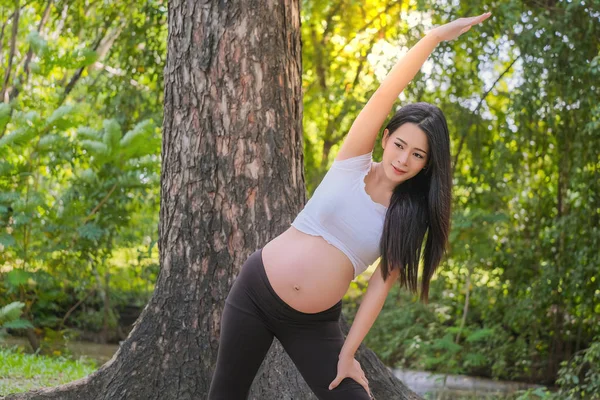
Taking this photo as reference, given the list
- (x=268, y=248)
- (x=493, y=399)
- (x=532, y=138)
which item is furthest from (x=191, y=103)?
(x=532, y=138)

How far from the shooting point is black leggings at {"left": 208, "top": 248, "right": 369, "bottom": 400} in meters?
2.59

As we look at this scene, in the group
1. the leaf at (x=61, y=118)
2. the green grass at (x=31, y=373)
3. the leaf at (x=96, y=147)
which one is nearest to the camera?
the green grass at (x=31, y=373)

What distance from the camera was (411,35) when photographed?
24.9 feet

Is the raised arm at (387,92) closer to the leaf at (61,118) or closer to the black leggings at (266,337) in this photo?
the black leggings at (266,337)

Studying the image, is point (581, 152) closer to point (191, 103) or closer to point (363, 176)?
point (191, 103)

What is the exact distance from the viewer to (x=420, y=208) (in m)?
2.60

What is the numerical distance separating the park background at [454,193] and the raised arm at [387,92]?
3.36 metres

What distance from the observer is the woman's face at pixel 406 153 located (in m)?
2.55

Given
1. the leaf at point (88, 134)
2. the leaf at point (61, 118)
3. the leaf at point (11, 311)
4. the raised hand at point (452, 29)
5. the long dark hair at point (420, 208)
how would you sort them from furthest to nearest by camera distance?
the leaf at point (88, 134)
the leaf at point (61, 118)
the leaf at point (11, 311)
the raised hand at point (452, 29)
the long dark hair at point (420, 208)

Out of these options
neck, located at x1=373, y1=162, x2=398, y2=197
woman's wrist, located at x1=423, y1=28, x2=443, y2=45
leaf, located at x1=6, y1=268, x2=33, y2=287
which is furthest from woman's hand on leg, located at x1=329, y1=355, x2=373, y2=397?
leaf, located at x1=6, y1=268, x2=33, y2=287

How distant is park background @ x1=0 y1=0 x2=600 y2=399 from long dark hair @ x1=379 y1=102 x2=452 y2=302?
3.36 metres

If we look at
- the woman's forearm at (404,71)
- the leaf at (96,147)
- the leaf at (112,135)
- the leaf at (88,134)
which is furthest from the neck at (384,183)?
the leaf at (88,134)

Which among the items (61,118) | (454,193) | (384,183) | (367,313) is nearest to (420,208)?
(384,183)

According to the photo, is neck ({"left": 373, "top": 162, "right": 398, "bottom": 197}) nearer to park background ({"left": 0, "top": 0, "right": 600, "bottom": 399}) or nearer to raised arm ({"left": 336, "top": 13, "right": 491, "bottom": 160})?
raised arm ({"left": 336, "top": 13, "right": 491, "bottom": 160})
